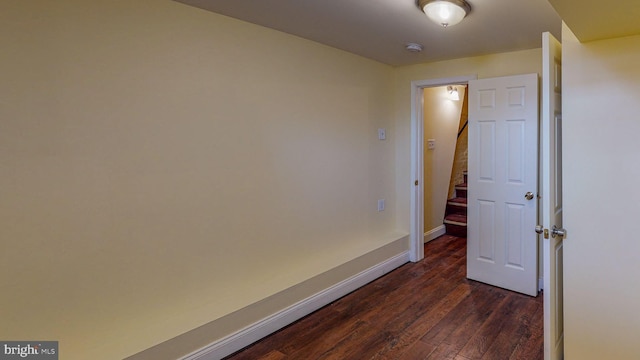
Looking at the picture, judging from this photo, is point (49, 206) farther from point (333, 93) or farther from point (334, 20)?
point (333, 93)

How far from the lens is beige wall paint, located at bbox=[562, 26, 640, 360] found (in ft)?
5.36

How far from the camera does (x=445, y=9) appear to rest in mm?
1995

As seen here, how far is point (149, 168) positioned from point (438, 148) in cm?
399

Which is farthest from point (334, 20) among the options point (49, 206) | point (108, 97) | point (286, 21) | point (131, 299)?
point (131, 299)

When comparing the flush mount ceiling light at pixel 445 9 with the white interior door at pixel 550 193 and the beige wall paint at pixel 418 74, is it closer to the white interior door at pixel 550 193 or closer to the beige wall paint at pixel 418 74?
the white interior door at pixel 550 193

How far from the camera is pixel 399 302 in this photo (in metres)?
2.94

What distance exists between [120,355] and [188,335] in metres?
0.36

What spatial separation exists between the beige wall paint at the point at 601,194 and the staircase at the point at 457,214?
3.21 m

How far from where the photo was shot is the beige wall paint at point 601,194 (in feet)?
5.36

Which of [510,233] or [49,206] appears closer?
[49,206]

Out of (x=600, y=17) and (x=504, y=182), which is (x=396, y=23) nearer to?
(x=600, y=17)

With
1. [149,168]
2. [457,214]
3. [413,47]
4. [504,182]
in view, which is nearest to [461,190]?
[457,214]

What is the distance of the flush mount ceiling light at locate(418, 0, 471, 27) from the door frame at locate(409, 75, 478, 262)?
1.56 m

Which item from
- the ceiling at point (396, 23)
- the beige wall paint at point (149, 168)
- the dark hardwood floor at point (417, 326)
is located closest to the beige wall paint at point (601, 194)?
the ceiling at point (396, 23)
